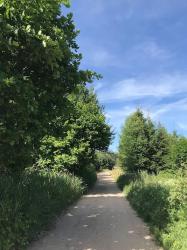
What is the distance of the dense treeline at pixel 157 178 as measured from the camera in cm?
1002

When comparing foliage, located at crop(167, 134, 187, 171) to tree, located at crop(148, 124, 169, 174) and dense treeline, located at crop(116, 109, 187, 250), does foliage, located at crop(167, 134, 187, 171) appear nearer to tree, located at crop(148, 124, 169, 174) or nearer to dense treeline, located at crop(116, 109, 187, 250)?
dense treeline, located at crop(116, 109, 187, 250)

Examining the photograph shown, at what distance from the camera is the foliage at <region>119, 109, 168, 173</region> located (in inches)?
1277

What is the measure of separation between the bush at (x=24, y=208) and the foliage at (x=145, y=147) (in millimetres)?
17367

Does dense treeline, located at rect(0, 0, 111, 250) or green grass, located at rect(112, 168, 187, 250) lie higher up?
dense treeline, located at rect(0, 0, 111, 250)

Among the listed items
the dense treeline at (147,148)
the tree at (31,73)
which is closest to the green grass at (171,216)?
the tree at (31,73)

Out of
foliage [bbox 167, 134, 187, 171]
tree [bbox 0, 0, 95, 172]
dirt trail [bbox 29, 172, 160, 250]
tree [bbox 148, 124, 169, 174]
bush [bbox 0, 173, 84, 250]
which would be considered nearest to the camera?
tree [bbox 0, 0, 95, 172]

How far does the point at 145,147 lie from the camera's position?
32.6 m

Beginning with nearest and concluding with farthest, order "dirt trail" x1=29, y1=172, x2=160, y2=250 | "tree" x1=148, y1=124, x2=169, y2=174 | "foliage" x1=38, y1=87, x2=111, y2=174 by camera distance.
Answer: "dirt trail" x1=29, y1=172, x2=160, y2=250 → "foliage" x1=38, y1=87, x2=111, y2=174 → "tree" x1=148, y1=124, x2=169, y2=174

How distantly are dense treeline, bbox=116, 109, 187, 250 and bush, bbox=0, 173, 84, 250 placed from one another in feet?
10.2

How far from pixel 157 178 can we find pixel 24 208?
1263 cm

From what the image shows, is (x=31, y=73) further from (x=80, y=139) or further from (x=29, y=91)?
(x=80, y=139)

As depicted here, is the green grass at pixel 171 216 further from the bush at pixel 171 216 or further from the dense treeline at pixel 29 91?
the dense treeline at pixel 29 91

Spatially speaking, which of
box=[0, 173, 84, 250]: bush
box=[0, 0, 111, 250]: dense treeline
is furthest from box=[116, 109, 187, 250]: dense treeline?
box=[0, 0, 111, 250]: dense treeline

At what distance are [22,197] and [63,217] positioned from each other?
3.67 m
